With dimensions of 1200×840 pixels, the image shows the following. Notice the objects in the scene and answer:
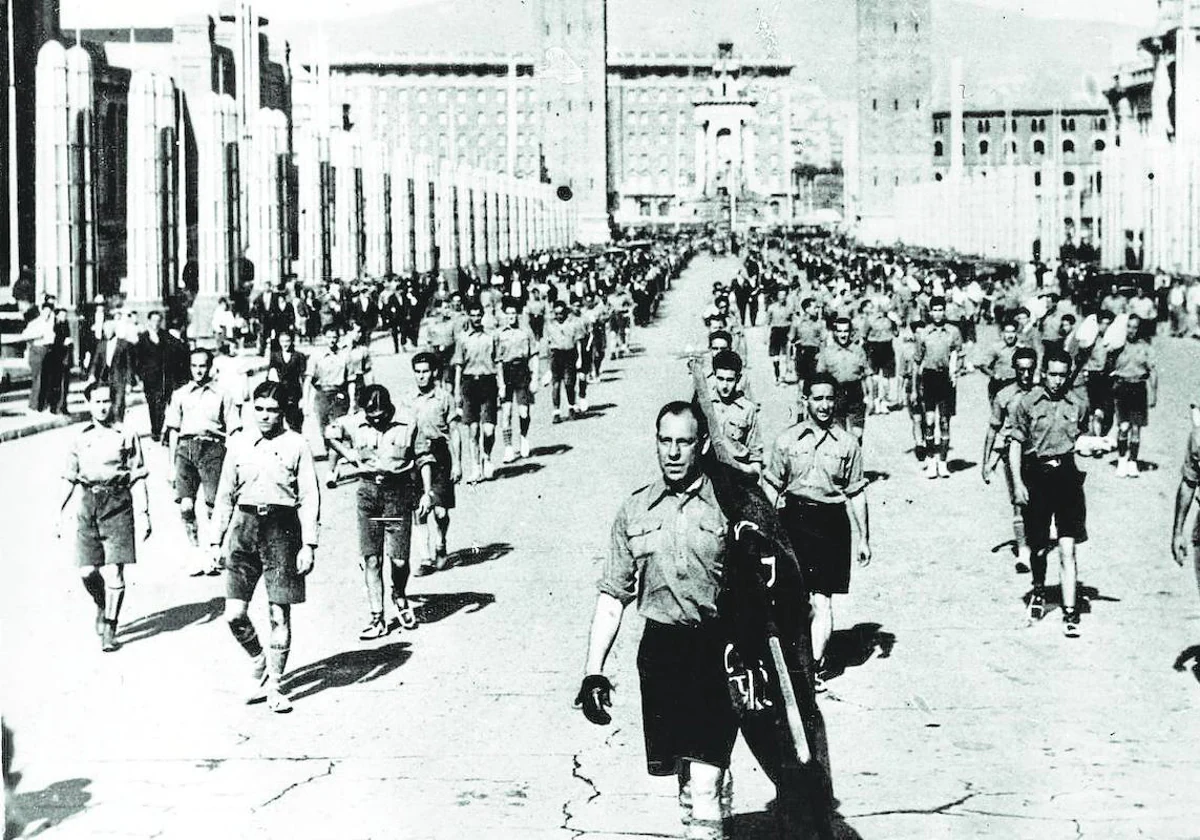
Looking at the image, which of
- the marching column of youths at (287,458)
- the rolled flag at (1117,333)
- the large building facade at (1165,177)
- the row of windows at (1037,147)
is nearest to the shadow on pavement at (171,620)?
the marching column of youths at (287,458)

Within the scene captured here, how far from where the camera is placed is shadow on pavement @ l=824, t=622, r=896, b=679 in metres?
9.23

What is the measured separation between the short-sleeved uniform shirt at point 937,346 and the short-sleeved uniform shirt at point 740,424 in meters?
6.61

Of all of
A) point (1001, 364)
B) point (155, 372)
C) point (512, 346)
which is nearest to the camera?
point (1001, 364)

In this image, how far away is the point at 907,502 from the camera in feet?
50.2

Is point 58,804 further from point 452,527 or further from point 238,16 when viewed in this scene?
point 238,16

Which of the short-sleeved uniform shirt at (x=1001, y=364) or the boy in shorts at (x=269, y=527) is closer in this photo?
the boy in shorts at (x=269, y=527)

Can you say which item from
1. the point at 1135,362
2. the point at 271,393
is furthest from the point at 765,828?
the point at 1135,362

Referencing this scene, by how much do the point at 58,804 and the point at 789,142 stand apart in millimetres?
168001

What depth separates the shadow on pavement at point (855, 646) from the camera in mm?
9227

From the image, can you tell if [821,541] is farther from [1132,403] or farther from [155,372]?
[155,372]

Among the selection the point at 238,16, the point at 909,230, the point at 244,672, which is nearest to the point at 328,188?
the point at 238,16

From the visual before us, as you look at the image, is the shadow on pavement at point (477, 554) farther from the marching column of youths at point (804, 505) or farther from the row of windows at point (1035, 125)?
the row of windows at point (1035, 125)

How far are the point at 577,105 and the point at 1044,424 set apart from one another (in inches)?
4682

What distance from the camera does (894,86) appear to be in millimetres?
116312
